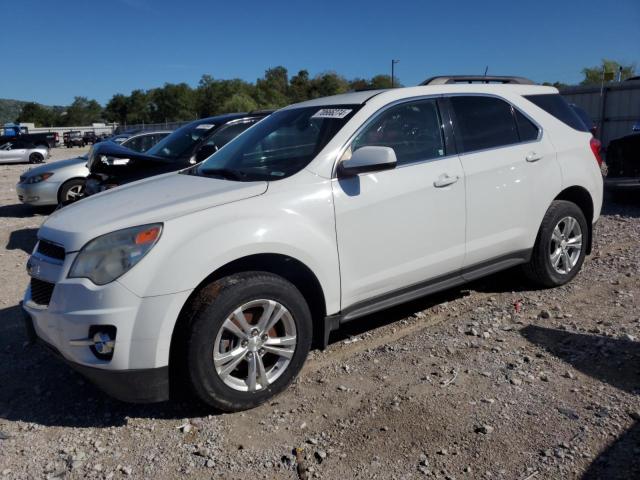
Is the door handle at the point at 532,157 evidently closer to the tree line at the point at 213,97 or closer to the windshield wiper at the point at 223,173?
the windshield wiper at the point at 223,173

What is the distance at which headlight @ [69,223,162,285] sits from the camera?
9.37 feet

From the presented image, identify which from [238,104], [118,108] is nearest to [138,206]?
[238,104]

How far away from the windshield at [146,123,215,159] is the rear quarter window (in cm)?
405

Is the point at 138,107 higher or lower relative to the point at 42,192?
higher

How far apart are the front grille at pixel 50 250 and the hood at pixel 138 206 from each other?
40 mm

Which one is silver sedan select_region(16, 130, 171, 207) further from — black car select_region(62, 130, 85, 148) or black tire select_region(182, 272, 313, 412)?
black car select_region(62, 130, 85, 148)

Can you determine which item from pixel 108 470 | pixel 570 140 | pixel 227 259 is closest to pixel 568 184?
pixel 570 140

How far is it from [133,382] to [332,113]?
2191 millimetres

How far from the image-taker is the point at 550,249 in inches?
191

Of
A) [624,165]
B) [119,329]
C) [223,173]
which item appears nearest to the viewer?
[119,329]

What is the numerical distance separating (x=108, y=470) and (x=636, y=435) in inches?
105


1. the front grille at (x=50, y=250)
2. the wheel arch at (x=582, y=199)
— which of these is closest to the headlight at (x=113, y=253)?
the front grille at (x=50, y=250)

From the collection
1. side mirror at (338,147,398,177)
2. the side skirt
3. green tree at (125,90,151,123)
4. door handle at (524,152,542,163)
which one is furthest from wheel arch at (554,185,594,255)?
green tree at (125,90,151,123)

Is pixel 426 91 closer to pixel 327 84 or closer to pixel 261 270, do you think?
pixel 261 270
